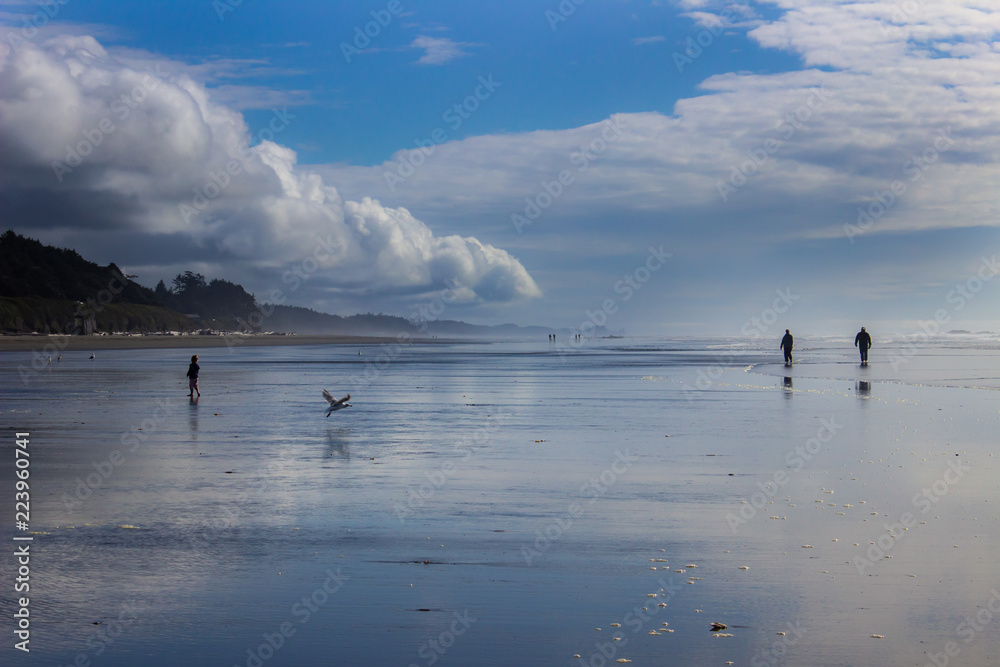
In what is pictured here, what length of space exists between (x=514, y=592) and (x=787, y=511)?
4.53 metres

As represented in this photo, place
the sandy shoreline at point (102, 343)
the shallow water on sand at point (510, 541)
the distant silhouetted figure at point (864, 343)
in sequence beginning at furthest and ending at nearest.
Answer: the sandy shoreline at point (102, 343) < the distant silhouetted figure at point (864, 343) < the shallow water on sand at point (510, 541)

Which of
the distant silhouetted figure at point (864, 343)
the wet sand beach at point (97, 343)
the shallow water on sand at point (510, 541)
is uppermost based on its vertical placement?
the distant silhouetted figure at point (864, 343)

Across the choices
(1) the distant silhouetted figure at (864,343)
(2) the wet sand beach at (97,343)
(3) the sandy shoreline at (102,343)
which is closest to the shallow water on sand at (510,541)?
(1) the distant silhouetted figure at (864,343)

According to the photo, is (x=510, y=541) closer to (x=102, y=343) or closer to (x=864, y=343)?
(x=864, y=343)

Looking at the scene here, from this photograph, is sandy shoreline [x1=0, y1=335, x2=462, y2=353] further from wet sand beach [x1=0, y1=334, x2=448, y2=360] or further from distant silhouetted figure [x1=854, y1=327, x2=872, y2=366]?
distant silhouetted figure [x1=854, y1=327, x2=872, y2=366]

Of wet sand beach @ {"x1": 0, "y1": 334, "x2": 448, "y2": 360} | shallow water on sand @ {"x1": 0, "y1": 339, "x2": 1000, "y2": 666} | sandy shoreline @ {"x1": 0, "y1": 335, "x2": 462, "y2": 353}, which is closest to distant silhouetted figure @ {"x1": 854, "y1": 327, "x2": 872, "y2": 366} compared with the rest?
shallow water on sand @ {"x1": 0, "y1": 339, "x2": 1000, "y2": 666}

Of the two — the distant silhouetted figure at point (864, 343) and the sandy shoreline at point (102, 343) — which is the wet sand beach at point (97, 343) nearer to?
the sandy shoreline at point (102, 343)

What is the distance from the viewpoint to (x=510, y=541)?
29.4 feet

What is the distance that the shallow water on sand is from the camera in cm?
618

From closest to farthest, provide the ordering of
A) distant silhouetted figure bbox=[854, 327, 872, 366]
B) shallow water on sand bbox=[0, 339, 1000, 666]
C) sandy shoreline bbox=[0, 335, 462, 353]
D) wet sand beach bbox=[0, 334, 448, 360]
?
1. shallow water on sand bbox=[0, 339, 1000, 666]
2. distant silhouetted figure bbox=[854, 327, 872, 366]
3. wet sand beach bbox=[0, 334, 448, 360]
4. sandy shoreline bbox=[0, 335, 462, 353]

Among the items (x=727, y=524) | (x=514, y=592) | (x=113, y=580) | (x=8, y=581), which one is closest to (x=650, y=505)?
(x=727, y=524)

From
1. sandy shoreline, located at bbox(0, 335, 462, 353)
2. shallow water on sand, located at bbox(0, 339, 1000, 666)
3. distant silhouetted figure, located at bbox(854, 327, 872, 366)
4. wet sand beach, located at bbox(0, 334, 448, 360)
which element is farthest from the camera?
sandy shoreline, located at bbox(0, 335, 462, 353)

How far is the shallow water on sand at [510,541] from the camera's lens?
6180 mm

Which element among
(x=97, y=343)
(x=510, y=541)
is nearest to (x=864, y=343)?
(x=510, y=541)
